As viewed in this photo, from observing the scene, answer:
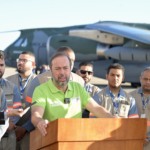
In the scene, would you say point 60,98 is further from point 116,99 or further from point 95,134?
point 116,99

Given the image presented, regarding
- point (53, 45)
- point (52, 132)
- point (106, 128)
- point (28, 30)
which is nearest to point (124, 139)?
point (106, 128)

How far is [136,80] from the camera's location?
20391mm

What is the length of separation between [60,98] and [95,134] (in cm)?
72

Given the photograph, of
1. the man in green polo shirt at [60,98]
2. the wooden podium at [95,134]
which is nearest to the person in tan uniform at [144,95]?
the man in green polo shirt at [60,98]

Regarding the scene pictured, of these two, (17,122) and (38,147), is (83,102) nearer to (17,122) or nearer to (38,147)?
(38,147)

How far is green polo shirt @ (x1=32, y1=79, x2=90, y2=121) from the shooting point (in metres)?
3.65

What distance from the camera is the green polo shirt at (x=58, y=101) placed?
3646 mm

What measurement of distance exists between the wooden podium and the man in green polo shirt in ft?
1.48

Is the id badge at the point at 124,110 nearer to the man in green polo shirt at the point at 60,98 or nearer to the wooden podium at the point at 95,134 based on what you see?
the man in green polo shirt at the point at 60,98

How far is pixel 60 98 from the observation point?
3703 mm

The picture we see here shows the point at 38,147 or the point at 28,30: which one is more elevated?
the point at 28,30

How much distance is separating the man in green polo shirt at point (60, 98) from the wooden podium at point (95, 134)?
1.48 ft

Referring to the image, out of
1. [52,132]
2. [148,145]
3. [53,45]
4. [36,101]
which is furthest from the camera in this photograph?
[53,45]

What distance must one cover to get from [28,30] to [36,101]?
20823 millimetres
